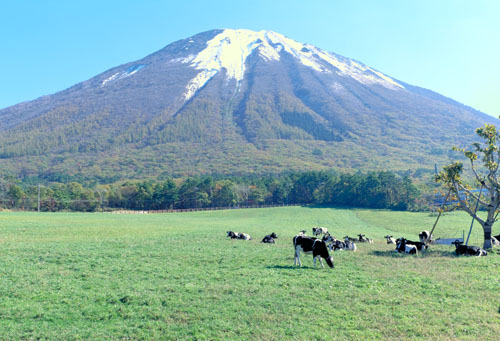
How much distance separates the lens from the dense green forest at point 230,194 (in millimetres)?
79812


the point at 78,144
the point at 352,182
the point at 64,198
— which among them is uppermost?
the point at 78,144

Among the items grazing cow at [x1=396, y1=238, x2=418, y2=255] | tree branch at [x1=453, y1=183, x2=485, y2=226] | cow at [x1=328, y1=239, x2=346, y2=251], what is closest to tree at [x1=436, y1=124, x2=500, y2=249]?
tree branch at [x1=453, y1=183, x2=485, y2=226]

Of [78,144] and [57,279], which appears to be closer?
[57,279]

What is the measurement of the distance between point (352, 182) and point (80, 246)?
74348mm

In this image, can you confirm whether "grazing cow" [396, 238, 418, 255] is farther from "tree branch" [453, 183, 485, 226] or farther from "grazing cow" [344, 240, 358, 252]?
"tree branch" [453, 183, 485, 226]

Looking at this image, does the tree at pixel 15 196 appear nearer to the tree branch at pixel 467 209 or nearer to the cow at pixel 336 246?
the cow at pixel 336 246

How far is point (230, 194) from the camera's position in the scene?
93500 millimetres

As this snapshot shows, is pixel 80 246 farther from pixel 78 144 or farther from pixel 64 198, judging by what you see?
pixel 78 144

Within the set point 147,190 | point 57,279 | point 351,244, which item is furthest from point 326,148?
point 57,279

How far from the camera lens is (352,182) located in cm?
8662

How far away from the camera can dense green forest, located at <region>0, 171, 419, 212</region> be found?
79812 millimetres

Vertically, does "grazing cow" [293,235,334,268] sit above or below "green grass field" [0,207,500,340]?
above

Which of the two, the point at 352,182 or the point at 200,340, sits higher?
the point at 352,182

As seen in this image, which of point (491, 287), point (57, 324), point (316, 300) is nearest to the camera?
point (57, 324)
